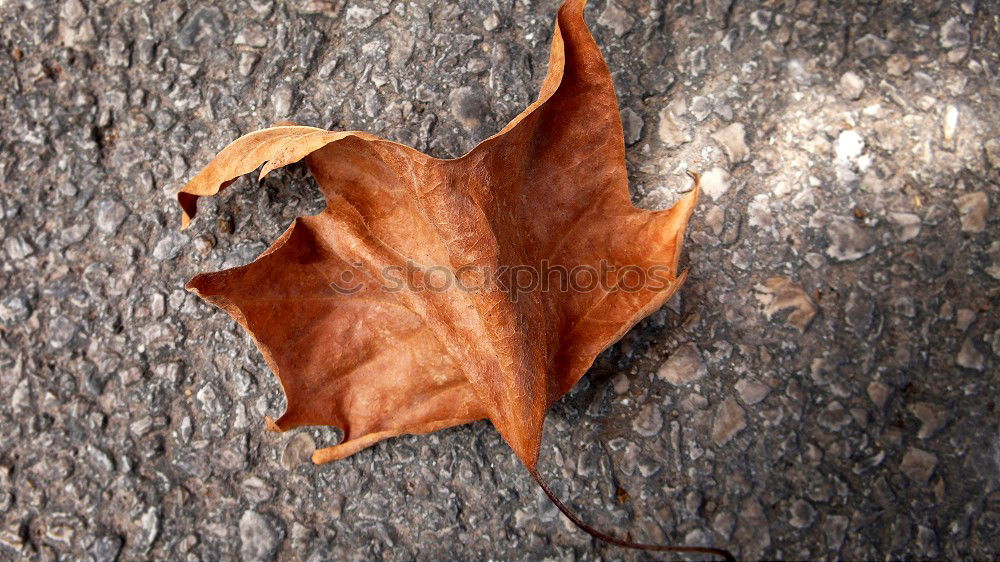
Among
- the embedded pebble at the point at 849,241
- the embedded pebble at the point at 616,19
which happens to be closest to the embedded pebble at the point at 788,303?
the embedded pebble at the point at 849,241

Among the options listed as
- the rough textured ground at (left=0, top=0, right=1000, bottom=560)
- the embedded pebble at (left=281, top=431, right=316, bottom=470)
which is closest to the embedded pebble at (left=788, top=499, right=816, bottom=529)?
the rough textured ground at (left=0, top=0, right=1000, bottom=560)

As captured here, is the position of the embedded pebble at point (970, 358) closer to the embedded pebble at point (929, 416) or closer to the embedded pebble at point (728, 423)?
the embedded pebble at point (929, 416)

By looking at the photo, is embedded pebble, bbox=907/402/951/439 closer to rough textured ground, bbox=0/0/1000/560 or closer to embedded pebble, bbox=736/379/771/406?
rough textured ground, bbox=0/0/1000/560

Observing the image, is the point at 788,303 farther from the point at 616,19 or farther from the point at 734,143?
the point at 616,19

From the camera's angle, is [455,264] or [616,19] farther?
[616,19]

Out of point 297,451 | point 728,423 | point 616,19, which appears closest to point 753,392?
point 728,423

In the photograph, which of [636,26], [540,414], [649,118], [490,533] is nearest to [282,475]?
[490,533]
